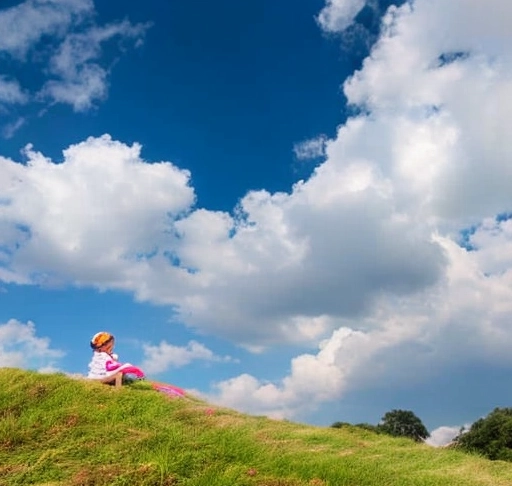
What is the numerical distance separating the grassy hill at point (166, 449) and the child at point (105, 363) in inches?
25.8

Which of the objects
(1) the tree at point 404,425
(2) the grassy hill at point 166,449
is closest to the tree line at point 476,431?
(1) the tree at point 404,425

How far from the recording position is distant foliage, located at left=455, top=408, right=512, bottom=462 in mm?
20219

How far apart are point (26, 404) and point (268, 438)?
13.3 feet

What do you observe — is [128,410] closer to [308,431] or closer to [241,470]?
[241,470]

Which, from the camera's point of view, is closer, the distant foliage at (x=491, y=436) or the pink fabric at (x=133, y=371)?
the pink fabric at (x=133, y=371)

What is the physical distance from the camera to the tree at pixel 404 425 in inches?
874

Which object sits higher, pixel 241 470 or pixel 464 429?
pixel 464 429

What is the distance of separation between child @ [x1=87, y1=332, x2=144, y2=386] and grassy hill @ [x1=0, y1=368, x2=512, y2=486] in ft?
2.15

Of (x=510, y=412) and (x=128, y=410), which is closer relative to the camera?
(x=128, y=410)

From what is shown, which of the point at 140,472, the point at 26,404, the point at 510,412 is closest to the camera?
the point at 140,472

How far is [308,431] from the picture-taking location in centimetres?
1353

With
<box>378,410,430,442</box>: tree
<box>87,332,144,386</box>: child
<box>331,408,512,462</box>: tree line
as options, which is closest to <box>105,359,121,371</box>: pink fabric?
<box>87,332,144,386</box>: child

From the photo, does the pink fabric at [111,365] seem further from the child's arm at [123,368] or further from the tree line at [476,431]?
the tree line at [476,431]

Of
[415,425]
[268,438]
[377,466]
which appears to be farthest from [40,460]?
[415,425]
